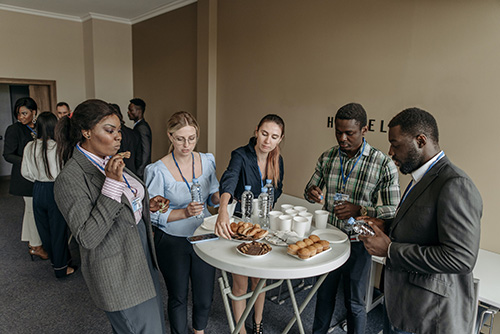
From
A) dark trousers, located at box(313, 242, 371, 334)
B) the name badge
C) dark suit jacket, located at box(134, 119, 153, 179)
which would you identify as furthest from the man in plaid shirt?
dark suit jacket, located at box(134, 119, 153, 179)

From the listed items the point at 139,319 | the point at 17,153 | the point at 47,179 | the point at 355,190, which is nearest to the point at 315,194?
the point at 355,190

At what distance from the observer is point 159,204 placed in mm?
2023

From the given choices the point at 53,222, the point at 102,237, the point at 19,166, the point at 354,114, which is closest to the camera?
the point at 102,237

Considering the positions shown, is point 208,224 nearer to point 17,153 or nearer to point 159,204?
point 159,204

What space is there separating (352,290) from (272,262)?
2.81 ft

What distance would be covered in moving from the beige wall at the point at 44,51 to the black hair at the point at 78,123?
238 inches

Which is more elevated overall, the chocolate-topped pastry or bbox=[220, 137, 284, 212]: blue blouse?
bbox=[220, 137, 284, 212]: blue blouse

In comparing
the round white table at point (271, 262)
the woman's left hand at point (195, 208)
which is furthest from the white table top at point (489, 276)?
the woman's left hand at point (195, 208)

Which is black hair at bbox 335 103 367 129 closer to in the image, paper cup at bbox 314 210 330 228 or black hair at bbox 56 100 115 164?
paper cup at bbox 314 210 330 228

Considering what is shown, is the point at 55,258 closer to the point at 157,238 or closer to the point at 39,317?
the point at 39,317

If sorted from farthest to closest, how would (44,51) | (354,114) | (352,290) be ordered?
(44,51) < (352,290) < (354,114)

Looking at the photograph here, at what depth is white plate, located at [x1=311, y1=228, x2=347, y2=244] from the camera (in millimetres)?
1888

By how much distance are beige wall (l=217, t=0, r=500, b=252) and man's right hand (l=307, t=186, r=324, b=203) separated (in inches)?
42.7

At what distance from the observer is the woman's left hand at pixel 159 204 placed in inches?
79.1
